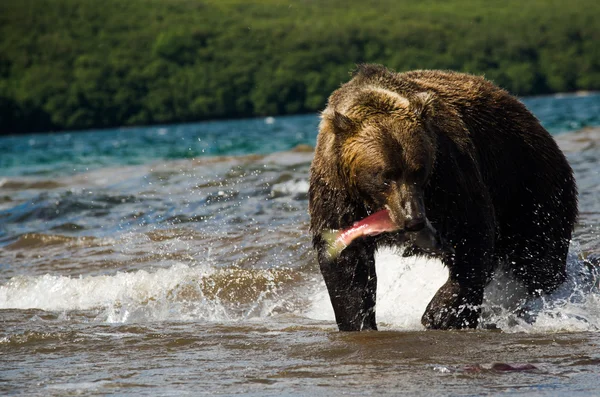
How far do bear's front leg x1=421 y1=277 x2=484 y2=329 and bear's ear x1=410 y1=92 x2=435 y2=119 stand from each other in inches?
44.4

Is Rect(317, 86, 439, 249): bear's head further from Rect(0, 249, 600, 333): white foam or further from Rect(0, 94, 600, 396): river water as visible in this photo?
Rect(0, 249, 600, 333): white foam

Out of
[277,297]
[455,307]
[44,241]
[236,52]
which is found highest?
[455,307]

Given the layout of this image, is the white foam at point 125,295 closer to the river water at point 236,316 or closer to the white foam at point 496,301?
the river water at point 236,316

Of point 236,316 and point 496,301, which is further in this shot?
point 236,316

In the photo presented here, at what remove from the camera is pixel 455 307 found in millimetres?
5836

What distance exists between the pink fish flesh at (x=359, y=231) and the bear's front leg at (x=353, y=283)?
2.7 inches

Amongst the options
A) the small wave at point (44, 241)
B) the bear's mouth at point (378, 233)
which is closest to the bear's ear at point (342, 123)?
the bear's mouth at point (378, 233)

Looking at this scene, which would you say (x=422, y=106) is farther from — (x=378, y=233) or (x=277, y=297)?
(x=277, y=297)

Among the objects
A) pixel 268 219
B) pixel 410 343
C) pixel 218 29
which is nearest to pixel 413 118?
pixel 410 343

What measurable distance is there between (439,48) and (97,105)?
40280 millimetres

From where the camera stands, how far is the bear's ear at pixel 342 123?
207 inches

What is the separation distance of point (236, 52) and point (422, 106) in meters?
117

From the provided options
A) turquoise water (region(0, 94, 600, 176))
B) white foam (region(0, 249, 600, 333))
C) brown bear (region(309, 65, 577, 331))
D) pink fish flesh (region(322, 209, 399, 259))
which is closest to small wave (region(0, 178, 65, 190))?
turquoise water (region(0, 94, 600, 176))

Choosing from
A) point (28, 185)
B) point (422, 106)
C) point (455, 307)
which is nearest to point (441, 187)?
point (422, 106)
